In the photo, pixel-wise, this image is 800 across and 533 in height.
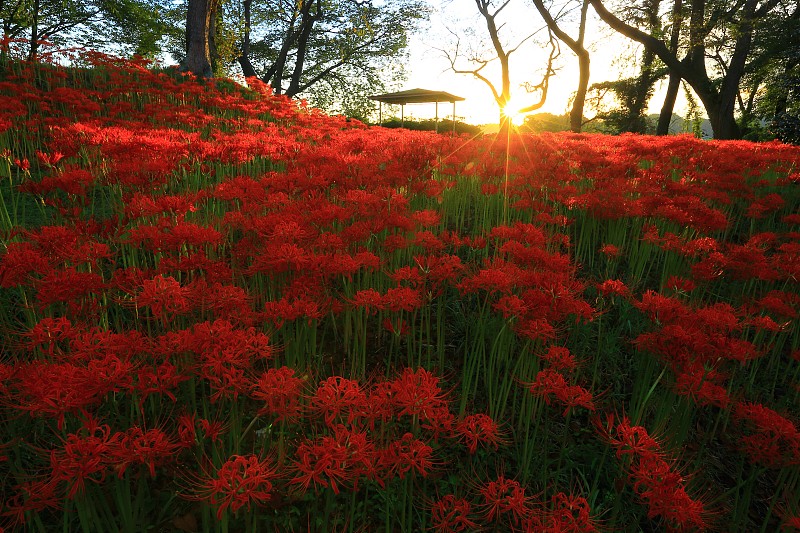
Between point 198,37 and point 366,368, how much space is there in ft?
45.4

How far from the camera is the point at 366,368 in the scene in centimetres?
309

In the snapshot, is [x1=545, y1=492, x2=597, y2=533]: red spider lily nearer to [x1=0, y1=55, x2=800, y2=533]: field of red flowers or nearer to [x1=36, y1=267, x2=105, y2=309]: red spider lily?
[x1=0, y1=55, x2=800, y2=533]: field of red flowers

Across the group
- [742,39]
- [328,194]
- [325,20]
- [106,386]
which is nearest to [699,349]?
[106,386]

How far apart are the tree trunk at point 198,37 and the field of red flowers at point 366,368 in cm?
952

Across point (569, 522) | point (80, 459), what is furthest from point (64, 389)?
point (569, 522)

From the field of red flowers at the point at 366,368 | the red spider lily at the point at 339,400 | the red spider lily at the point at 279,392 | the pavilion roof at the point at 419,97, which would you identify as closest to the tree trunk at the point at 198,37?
the field of red flowers at the point at 366,368

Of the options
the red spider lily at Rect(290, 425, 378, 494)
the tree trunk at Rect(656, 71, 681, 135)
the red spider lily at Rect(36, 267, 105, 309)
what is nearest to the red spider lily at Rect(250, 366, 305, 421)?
the red spider lily at Rect(290, 425, 378, 494)

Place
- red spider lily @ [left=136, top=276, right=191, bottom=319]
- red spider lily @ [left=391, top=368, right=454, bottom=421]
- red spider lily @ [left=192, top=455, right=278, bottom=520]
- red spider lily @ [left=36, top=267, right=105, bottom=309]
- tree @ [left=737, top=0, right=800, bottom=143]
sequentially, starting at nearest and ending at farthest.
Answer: red spider lily @ [left=192, top=455, right=278, bottom=520], red spider lily @ [left=391, top=368, right=454, bottom=421], red spider lily @ [left=136, top=276, right=191, bottom=319], red spider lily @ [left=36, top=267, right=105, bottom=309], tree @ [left=737, top=0, right=800, bottom=143]

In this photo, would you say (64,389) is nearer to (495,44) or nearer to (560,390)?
(560,390)

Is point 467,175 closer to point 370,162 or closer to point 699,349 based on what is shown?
point 370,162

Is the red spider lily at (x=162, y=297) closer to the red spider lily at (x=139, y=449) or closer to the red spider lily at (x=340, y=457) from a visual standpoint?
the red spider lily at (x=139, y=449)

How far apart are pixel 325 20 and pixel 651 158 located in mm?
28326

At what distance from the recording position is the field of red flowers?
1.47 meters

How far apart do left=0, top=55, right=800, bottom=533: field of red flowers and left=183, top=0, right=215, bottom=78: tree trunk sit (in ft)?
31.2
